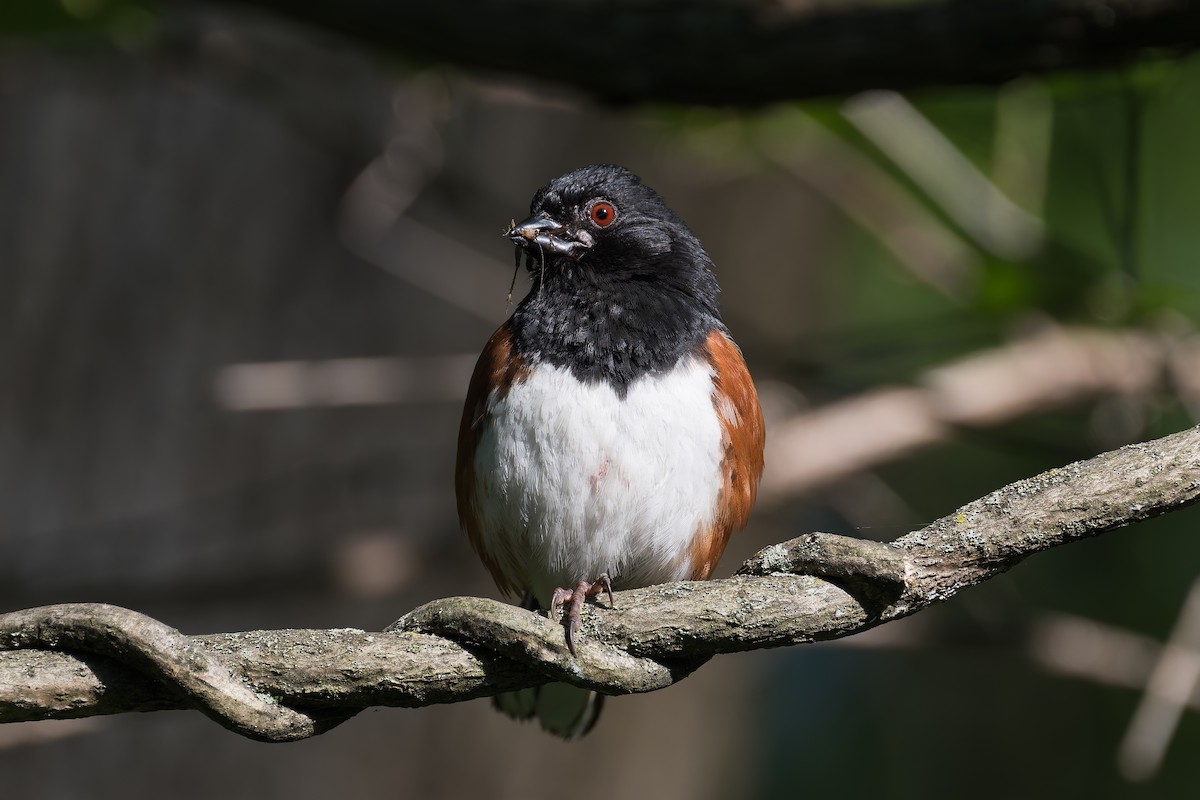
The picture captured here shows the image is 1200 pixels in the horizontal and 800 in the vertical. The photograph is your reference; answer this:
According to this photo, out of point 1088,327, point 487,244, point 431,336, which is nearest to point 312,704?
point 1088,327

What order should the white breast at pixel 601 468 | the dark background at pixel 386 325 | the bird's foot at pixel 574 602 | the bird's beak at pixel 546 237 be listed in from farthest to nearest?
the dark background at pixel 386 325, the bird's beak at pixel 546 237, the white breast at pixel 601 468, the bird's foot at pixel 574 602

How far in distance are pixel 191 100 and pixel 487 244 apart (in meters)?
1.34

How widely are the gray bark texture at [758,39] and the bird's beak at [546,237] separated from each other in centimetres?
40

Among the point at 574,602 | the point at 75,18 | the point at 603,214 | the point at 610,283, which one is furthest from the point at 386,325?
the point at 574,602

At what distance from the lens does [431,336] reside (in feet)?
15.6

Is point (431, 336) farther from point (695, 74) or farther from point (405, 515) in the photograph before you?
point (695, 74)

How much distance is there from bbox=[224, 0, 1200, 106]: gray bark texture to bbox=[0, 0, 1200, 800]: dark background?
0.08 meters

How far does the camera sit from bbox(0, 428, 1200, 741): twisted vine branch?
1.33m

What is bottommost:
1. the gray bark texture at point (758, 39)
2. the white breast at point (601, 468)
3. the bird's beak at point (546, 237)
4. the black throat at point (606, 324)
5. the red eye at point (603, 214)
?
the white breast at point (601, 468)

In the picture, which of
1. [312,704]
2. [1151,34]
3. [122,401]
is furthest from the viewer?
[122,401]

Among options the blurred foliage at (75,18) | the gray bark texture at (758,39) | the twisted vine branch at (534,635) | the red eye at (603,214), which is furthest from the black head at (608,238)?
the blurred foliage at (75,18)

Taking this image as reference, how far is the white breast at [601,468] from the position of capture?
238cm

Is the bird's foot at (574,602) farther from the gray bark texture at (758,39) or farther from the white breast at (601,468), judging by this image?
the gray bark texture at (758,39)

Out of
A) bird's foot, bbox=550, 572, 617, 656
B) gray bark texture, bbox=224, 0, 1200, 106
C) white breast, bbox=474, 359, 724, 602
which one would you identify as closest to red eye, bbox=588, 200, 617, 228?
gray bark texture, bbox=224, 0, 1200, 106
